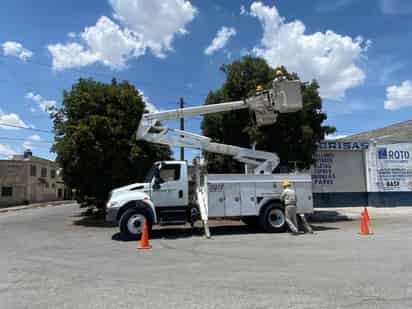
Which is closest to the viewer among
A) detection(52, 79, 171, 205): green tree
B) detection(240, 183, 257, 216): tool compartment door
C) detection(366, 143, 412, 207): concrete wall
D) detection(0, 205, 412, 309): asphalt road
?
detection(0, 205, 412, 309): asphalt road

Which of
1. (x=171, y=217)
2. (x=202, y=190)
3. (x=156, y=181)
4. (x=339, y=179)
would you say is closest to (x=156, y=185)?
(x=156, y=181)

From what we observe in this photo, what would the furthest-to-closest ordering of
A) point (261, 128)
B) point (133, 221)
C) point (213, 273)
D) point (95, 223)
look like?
point (95, 223) → point (261, 128) → point (133, 221) → point (213, 273)

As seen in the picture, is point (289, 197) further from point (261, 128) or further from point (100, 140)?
point (100, 140)

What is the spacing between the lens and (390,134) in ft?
92.8

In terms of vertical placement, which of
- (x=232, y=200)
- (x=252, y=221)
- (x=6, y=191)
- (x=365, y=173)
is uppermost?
(x=365, y=173)

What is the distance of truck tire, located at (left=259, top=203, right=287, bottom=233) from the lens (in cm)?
1259

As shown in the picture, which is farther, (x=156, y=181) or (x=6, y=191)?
(x=6, y=191)

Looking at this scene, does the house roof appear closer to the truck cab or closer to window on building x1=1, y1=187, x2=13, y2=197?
the truck cab

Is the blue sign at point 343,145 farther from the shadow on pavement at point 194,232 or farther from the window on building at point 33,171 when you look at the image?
the window on building at point 33,171

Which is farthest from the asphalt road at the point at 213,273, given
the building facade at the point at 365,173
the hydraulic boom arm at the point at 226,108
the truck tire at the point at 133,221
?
the building facade at the point at 365,173

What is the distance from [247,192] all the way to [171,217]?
2849 millimetres

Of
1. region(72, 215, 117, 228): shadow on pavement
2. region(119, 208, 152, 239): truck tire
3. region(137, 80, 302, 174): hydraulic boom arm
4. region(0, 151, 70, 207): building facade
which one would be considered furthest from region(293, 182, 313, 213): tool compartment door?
region(0, 151, 70, 207): building facade

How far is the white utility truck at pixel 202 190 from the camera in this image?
38.3ft

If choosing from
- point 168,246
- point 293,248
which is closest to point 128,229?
point 168,246
